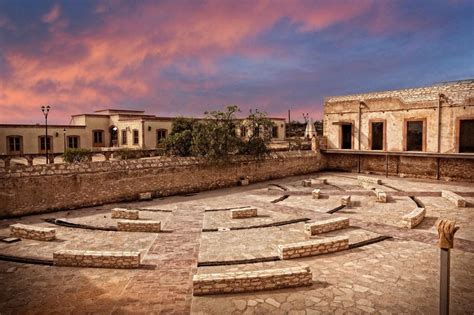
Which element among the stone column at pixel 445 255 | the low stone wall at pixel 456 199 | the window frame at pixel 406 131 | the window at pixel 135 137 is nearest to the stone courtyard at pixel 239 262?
the low stone wall at pixel 456 199

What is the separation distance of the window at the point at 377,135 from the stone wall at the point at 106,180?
34.4 feet

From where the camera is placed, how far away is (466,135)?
74.3ft

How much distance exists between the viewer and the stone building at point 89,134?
99.3 ft

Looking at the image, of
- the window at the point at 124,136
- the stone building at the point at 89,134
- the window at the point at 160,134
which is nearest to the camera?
the stone building at the point at 89,134

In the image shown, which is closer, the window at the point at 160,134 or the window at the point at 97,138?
the window at the point at 160,134

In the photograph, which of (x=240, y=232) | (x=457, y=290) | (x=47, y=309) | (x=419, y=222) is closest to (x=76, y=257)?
(x=47, y=309)

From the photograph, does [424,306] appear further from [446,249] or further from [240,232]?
[240,232]

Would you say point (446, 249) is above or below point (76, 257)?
above

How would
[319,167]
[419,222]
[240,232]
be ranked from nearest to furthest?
1. [240,232]
2. [419,222]
3. [319,167]

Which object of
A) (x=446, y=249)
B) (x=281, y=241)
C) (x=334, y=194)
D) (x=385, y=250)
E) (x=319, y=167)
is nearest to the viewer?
(x=446, y=249)

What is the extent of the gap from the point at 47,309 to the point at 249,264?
190 inches

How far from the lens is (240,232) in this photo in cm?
1170

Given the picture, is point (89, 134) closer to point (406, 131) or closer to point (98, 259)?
point (98, 259)

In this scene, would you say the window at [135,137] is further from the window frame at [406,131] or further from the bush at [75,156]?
the window frame at [406,131]
